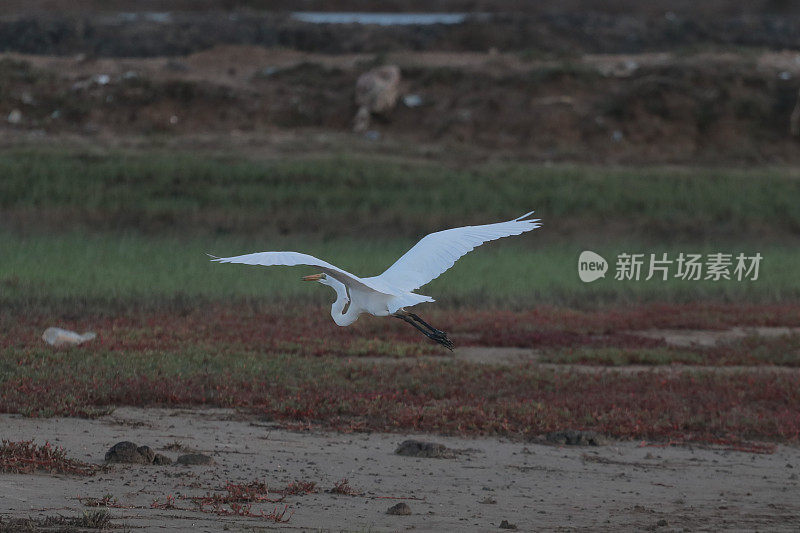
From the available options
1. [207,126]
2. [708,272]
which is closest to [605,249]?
[708,272]

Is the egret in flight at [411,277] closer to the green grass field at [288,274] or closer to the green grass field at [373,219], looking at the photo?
the green grass field at [288,274]

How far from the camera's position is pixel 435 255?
9172 millimetres

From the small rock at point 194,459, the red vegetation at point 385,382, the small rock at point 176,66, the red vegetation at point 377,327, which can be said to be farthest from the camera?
the small rock at point 176,66

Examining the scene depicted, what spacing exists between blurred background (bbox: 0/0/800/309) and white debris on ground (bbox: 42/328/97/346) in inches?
107

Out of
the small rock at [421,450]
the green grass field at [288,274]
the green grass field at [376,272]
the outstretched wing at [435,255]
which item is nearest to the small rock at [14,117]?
the green grass field at [376,272]

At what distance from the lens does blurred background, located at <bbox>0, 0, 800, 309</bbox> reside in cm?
2067

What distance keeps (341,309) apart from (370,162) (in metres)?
19.9

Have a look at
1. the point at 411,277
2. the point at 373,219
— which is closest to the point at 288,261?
the point at 411,277

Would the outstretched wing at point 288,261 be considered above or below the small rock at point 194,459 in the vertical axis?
above

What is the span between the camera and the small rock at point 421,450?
9.90m

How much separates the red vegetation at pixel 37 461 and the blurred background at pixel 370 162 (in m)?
7.73

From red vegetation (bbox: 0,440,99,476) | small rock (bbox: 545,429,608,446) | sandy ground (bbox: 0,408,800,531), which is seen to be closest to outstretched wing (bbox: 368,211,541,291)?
sandy ground (bbox: 0,408,800,531)

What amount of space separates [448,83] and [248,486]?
32083 mm

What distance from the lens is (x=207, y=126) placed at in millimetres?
36156
